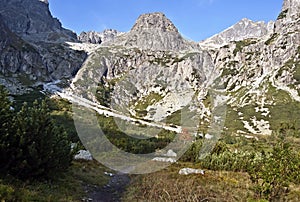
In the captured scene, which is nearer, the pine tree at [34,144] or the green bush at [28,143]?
the green bush at [28,143]

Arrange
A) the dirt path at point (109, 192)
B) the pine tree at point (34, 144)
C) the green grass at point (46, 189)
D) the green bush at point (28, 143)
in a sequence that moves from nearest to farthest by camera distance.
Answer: the green grass at point (46, 189), the green bush at point (28, 143), the pine tree at point (34, 144), the dirt path at point (109, 192)

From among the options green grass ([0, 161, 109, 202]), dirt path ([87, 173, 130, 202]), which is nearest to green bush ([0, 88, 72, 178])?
green grass ([0, 161, 109, 202])

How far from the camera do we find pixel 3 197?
9.70m

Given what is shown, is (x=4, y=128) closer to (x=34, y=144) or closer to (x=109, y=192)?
(x=34, y=144)

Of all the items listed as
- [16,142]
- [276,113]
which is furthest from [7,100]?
[276,113]

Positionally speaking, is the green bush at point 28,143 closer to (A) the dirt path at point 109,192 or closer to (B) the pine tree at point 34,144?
(B) the pine tree at point 34,144

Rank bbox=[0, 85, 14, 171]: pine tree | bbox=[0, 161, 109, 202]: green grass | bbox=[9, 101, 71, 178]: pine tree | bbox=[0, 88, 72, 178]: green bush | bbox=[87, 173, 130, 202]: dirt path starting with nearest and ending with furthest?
bbox=[0, 161, 109, 202]: green grass < bbox=[0, 85, 14, 171]: pine tree < bbox=[0, 88, 72, 178]: green bush < bbox=[9, 101, 71, 178]: pine tree < bbox=[87, 173, 130, 202]: dirt path

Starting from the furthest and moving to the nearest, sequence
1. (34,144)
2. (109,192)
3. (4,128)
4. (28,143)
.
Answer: (109,192)
(28,143)
(34,144)
(4,128)

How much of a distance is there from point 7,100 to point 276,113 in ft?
588

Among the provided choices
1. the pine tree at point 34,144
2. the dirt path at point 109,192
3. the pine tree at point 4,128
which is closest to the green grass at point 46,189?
the dirt path at point 109,192

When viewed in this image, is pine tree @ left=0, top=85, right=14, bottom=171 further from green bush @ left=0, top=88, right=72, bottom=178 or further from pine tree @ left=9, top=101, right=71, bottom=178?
pine tree @ left=9, top=101, right=71, bottom=178

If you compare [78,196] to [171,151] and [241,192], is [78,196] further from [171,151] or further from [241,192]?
[171,151]

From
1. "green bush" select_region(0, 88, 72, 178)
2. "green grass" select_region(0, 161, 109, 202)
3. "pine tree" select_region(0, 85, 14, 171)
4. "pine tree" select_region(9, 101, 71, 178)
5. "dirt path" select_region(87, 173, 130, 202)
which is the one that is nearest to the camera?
"green grass" select_region(0, 161, 109, 202)

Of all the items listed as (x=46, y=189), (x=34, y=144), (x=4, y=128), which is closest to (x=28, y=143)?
(x=34, y=144)
